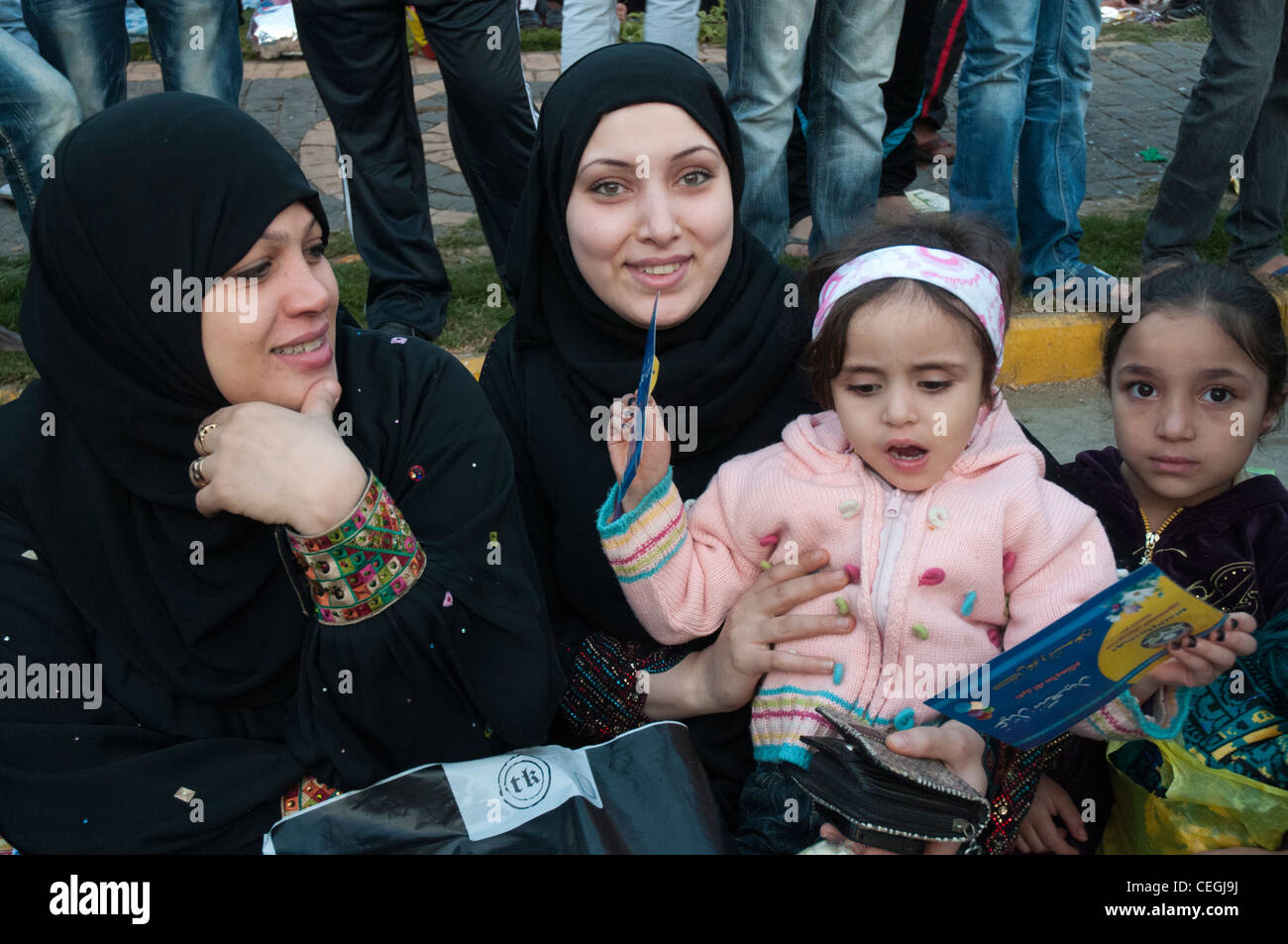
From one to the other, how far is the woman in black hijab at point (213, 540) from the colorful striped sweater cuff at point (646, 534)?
18 centimetres

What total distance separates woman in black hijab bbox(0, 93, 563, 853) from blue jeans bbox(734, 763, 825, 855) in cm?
40

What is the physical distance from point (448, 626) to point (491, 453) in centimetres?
37

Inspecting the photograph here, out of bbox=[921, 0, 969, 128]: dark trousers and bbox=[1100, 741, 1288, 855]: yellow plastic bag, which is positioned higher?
bbox=[921, 0, 969, 128]: dark trousers

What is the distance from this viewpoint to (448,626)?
192 centimetres

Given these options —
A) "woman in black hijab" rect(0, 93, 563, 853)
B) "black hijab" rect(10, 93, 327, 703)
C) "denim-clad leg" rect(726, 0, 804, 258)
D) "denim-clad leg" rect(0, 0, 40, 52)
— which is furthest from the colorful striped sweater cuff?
"denim-clad leg" rect(0, 0, 40, 52)

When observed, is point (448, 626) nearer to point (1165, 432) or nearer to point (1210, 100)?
point (1165, 432)

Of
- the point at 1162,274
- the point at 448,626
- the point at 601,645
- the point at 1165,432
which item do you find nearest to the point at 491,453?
the point at 448,626

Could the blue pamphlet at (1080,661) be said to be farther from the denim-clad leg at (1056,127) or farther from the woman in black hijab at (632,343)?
the denim-clad leg at (1056,127)

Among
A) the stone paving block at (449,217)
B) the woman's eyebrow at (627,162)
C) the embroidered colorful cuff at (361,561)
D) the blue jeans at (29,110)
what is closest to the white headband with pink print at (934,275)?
the woman's eyebrow at (627,162)

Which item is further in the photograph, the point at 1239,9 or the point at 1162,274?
the point at 1239,9

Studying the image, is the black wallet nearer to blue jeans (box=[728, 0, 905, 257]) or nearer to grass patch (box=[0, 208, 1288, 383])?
blue jeans (box=[728, 0, 905, 257])

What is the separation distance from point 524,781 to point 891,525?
79cm

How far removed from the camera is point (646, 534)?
84.0 inches

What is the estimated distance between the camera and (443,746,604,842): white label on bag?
1.76 m
